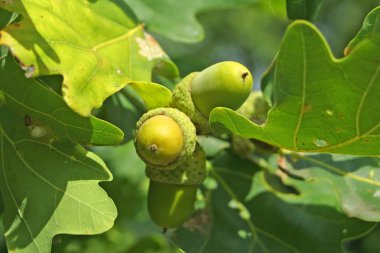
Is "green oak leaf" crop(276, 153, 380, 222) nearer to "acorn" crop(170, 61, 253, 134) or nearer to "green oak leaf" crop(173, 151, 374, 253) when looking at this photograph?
"green oak leaf" crop(173, 151, 374, 253)

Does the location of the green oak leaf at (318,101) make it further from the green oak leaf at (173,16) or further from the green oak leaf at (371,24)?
the green oak leaf at (173,16)

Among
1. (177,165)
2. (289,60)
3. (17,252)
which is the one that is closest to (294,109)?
(289,60)

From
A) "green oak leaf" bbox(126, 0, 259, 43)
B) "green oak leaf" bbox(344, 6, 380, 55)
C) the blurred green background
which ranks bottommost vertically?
the blurred green background

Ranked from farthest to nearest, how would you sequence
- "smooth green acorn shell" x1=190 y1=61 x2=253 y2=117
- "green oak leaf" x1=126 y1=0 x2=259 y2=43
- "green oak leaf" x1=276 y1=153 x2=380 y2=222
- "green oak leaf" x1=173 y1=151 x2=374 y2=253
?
"green oak leaf" x1=126 y1=0 x2=259 y2=43, "green oak leaf" x1=173 y1=151 x2=374 y2=253, "green oak leaf" x1=276 y1=153 x2=380 y2=222, "smooth green acorn shell" x1=190 y1=61 x2=253 y2=117

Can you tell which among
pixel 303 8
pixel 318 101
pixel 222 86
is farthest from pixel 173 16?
pixel 318 101

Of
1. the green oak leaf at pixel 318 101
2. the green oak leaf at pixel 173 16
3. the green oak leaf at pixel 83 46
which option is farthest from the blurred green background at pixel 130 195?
the green oak leaf at pixel 318 101

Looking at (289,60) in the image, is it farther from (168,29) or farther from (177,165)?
(168,29)

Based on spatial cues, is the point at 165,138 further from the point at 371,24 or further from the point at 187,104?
the point at 371,24

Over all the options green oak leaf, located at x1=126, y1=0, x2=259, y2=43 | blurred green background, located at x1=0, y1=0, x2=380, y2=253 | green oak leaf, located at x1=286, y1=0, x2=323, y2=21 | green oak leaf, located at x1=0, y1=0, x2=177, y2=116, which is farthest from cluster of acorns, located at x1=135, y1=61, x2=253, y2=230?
green oak leaf, located at x1=126, y1=0, x2=259, y2=43
